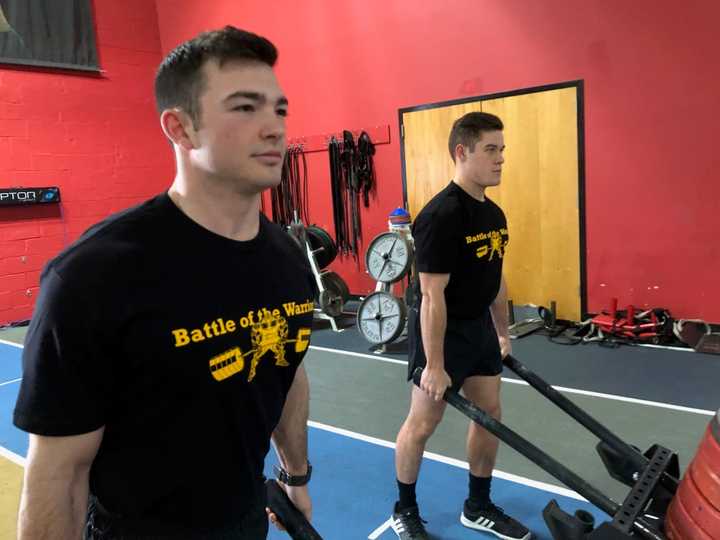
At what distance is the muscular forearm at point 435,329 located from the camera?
2.08 meters

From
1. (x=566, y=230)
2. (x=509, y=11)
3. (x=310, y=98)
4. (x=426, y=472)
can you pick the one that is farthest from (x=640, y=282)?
(x=310, y=98)

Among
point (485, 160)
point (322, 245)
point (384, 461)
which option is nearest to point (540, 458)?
point (485, 160)

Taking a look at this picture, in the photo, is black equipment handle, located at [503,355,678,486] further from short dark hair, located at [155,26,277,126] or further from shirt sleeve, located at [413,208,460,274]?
short dark hair, located at [155,26,277,126]

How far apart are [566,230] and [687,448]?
270cm

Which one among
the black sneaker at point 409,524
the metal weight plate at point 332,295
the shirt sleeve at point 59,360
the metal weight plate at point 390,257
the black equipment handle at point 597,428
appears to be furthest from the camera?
the metal weight plate at point 332,295

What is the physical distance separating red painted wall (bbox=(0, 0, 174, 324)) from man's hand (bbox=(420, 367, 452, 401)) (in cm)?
660

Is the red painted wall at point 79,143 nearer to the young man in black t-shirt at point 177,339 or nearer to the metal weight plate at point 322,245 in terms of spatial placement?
the metal weight plate at point 322,245

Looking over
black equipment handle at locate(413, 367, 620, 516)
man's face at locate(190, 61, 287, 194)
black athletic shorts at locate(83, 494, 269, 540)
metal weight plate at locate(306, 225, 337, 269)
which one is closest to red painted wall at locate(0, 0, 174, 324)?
metal weight plate at locate(306, 225, 337, 269)

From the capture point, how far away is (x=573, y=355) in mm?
4559

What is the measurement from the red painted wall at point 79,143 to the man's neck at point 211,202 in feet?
22.7

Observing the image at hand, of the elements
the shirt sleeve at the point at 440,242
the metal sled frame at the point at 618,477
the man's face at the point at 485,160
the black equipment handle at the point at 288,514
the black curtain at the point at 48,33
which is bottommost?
the metal sled frame at the point at 618,477

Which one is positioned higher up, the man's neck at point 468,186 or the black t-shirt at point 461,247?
the man's neck at point 468,186

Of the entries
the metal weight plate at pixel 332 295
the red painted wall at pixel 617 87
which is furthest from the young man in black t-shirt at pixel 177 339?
the metal weight plate at pixel 332 295

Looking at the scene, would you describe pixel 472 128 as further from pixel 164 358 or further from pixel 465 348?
pixel 164 358
